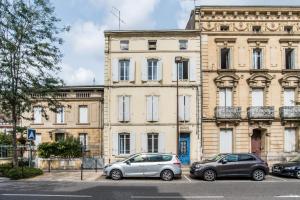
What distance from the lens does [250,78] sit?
105 ft

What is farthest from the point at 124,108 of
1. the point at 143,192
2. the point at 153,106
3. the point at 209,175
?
the point at 143,192

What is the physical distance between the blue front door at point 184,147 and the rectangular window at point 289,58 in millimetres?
9583

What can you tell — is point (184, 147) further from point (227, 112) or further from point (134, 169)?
point (134, 169)

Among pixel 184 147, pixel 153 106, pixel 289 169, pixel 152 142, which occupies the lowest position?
pixel 289 169

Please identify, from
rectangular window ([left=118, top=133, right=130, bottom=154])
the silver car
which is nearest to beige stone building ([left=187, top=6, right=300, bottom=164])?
rectangular window ([left=118, top=133, right=130, bottom=154])

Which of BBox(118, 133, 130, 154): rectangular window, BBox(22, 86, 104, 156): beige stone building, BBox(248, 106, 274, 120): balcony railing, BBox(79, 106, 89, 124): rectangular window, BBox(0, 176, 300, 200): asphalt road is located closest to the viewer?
BBox(0, 176, 300, 200): asphalt road

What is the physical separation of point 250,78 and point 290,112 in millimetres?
3960

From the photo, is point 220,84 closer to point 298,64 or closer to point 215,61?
point 215,61

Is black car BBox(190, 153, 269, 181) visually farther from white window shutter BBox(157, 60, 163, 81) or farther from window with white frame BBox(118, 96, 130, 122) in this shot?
white window shutter BBox(157, 60, 163, 81)

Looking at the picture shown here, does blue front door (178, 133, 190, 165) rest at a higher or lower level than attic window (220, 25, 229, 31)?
lower

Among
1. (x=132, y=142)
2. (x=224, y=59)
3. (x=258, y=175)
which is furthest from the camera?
(x=224, y=59)

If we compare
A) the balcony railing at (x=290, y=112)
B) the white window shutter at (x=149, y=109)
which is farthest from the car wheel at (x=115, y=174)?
the balcony railing at (x=290, y=112)

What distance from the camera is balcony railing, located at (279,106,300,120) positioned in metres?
31.7

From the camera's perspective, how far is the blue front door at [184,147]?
1259 inches
